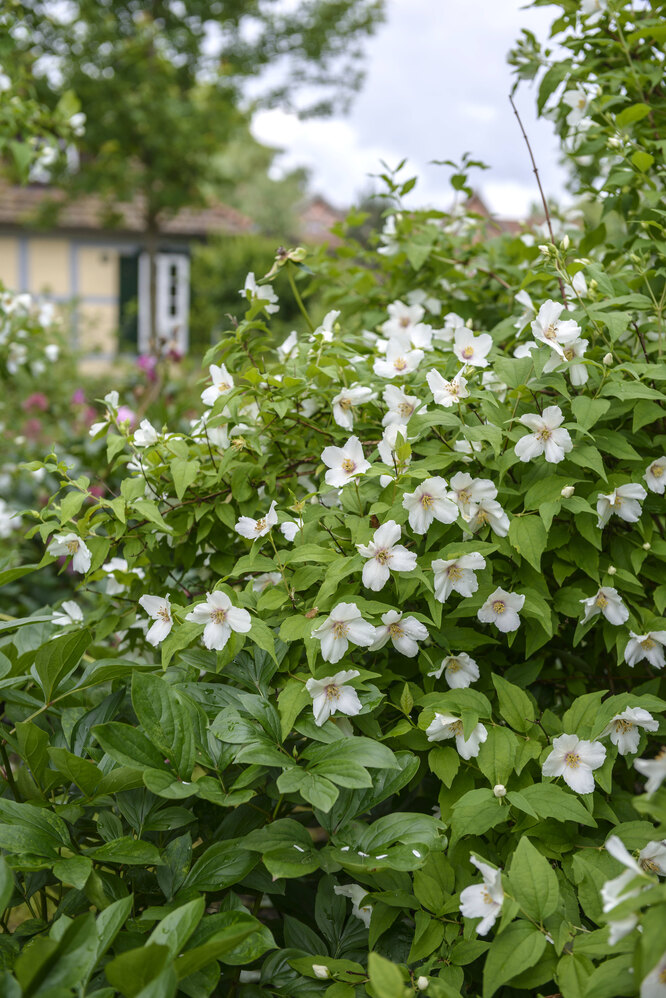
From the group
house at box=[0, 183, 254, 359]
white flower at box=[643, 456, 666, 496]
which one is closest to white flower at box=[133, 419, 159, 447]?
white flower at box=[643, 456, 666, 496]

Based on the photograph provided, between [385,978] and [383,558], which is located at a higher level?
[383,558]

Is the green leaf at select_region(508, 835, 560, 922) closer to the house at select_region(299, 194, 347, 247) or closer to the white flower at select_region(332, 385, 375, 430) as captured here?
the white flower at select_region(332, 385, 375, 430)

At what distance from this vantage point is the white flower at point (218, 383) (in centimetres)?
146

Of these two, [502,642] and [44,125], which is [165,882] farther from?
[44,125]

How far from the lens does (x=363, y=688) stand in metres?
1.13

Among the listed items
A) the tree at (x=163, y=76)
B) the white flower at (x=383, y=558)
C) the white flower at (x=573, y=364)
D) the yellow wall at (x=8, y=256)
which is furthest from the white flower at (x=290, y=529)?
the yellow wall at (x=8, y=256)

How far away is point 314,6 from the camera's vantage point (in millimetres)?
11281

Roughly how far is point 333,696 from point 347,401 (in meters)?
0.51

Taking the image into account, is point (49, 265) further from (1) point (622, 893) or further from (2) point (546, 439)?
(1) point (622, 893)

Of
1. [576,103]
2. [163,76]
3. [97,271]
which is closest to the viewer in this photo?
[576,103]

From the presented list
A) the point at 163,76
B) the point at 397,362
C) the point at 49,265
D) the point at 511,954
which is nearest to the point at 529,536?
the point at 397,362

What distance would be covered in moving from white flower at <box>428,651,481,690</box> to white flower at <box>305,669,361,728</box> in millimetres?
199

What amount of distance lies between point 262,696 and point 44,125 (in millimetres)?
2538

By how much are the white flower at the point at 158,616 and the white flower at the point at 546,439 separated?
590 mm
